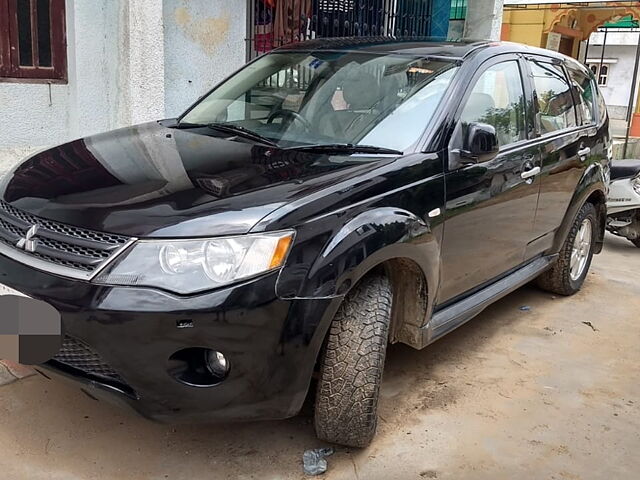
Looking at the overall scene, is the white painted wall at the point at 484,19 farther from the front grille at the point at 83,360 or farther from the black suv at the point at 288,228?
the front grille at the point at 83,360

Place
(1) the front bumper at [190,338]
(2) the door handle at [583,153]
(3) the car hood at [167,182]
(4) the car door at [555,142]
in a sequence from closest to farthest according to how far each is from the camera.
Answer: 1. (1) the front bumper at [190,338]
2. (3) the car hood at [167,182]
3. (4) the car door at [555,142]
4. (2) the door handle at [583,153]

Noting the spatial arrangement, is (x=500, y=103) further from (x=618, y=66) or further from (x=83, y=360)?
(x=618, y=66)

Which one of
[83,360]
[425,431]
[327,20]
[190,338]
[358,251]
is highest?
[327,20]

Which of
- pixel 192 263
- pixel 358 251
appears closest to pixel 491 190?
pixel 358 251

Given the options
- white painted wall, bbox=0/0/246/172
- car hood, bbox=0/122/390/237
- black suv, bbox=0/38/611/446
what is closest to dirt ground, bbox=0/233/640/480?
black suv, bbox=0/38/611/446

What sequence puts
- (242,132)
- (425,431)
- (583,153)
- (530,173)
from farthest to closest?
(583,153) < (530,173) < (242,132) < (425,431)

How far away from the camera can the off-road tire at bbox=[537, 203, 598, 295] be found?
486cm

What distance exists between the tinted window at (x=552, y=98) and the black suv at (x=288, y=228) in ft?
0.78

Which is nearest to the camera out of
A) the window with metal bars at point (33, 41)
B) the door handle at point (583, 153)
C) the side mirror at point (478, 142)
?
the side mirror at point (478, 142)

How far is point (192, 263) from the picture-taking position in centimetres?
229

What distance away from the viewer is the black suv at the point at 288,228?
229 cm

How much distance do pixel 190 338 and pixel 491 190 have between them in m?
1.96

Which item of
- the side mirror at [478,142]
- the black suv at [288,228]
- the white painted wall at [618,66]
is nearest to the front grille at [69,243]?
the black suv at [288,228]

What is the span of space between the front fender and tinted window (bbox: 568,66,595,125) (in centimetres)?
251
